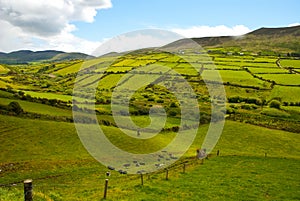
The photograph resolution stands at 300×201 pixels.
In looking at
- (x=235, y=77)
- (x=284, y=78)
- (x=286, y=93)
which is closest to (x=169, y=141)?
(x=286, y=93)

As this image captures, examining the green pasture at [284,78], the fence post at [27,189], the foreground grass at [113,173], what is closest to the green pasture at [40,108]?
the foreground grass at [113,173]

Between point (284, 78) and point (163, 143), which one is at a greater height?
point (284, 78)

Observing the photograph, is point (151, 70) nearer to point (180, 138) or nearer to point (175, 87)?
point (175, 87)

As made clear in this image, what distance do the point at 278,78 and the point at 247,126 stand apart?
2490 inches

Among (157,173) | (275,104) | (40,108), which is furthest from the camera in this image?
(275,104)

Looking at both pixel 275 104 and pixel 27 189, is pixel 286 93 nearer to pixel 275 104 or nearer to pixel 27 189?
pixel 275 104

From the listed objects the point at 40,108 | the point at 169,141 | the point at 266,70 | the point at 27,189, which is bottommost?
the point at 169,141

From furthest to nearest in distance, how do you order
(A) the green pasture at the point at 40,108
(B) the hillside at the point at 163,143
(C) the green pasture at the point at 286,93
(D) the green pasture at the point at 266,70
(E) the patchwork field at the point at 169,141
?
(D) the green pasture at the point at 266,70, (C) the green pasture at the point at 286,93, (A) the green pasture at the point at 40,108, (B) the hillside at the point at 163,143, (E) the patchwork field at the point at 169,141

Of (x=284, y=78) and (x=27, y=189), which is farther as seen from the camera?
(x=284, y=78)

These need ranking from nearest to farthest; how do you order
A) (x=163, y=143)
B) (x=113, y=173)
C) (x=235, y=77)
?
(x=113, y=173)
(x=163, y=143)
(x=235, y=77)

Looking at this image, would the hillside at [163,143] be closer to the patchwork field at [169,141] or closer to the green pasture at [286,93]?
the patchwork field at [169,141]

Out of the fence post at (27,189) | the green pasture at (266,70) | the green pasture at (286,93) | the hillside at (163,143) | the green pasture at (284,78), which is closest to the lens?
the fence post at (27,189)

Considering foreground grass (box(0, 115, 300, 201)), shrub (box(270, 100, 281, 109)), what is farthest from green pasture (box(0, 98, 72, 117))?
shrub (box(270, 100, 281, 109))

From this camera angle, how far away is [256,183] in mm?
26062
